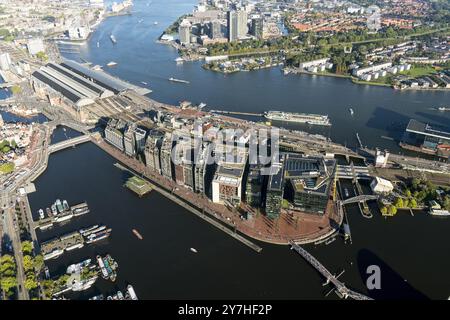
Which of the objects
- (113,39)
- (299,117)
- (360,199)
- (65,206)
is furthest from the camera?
(113,39)

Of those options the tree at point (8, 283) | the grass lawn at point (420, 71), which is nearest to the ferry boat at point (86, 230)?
the tree at point (8, 283)

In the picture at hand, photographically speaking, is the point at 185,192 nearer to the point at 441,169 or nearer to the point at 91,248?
the point at 91,248

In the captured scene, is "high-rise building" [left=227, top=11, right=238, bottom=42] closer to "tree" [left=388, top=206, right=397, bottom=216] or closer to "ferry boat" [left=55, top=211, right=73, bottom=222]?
"tree" [left=388, top=206, right=397, bottom=216]

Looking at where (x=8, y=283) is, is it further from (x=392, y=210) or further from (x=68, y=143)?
(x=392, y=210)

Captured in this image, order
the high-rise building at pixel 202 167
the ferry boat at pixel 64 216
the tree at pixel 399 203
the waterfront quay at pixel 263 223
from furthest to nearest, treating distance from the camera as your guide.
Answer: the high-rise building at pixel 202 167, the tree at pixel 399 203, the ferry boat at pixel 64 216, the waterfront quay at pixel 263 223

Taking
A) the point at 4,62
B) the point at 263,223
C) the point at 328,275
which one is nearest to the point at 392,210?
the point at 328,275

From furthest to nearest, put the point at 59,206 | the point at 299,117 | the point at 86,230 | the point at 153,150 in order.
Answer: the point at 299,117, the point at 153,150, the point at 59,206, the point at 86,230

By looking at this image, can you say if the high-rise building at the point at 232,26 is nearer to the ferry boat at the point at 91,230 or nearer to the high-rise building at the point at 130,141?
the high-rise building at the point at 130,141
